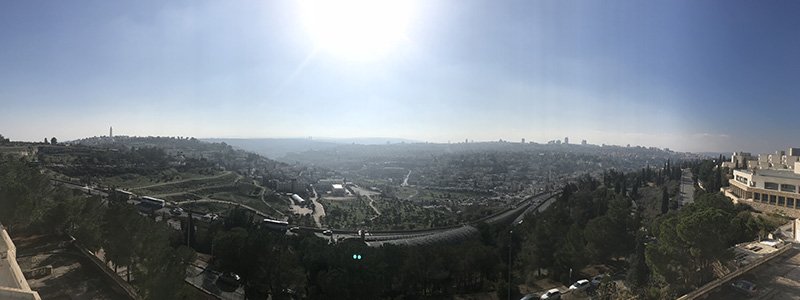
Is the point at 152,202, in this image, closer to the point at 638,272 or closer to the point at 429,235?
the point at 429,235

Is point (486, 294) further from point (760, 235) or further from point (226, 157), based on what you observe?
point (226, 157)

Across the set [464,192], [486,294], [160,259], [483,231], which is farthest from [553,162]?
[160,259]

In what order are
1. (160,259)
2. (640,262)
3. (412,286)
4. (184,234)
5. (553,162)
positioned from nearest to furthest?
(160,259) < (640,262) < (412,286) < (184,234) < (553,162)

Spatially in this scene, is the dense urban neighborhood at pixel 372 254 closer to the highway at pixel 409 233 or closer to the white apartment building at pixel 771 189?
the highway at pixel 409 233

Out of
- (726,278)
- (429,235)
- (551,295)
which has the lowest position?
(429,235)

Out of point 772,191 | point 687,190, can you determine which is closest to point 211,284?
point 772,191

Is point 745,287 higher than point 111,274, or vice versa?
point 745,287

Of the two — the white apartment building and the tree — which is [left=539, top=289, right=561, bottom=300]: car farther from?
the white apartment building
